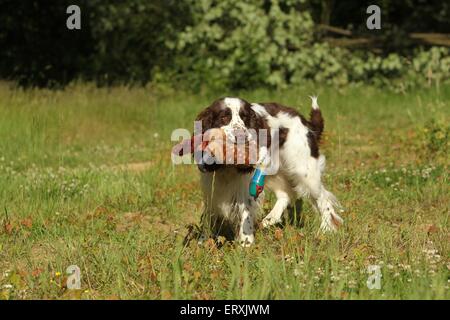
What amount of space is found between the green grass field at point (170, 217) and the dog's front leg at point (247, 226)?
8 cm

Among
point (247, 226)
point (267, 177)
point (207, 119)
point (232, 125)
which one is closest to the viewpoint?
point (232, 125)

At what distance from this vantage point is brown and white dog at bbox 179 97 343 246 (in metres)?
4.76

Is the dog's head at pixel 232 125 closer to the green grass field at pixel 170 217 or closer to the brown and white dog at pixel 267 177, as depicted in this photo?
the brown and white dog at pixel 267 177

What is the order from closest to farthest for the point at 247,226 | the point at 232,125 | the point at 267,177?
the point at 232,125 < the point at 247,226 < the point at 267,177

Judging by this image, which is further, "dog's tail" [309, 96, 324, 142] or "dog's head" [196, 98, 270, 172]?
"dog's tail" [309, 96, 324, 142]

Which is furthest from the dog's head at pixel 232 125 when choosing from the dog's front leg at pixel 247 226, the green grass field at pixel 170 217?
the green grass field at pixel 170 217

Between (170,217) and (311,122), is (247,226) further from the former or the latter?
(311,122)

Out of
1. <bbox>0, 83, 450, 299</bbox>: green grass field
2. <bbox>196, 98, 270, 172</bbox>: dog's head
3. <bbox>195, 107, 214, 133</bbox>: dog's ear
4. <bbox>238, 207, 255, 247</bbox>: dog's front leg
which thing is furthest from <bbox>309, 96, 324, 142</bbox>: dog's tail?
<bbox>195, 107, 214, 133</bbox>: dog's ear

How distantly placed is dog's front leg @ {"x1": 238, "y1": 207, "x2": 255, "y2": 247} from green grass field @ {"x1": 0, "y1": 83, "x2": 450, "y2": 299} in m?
0.08

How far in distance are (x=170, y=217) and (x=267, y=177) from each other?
832 millimetres

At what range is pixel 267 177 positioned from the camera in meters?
5.77

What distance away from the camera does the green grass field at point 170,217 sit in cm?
379

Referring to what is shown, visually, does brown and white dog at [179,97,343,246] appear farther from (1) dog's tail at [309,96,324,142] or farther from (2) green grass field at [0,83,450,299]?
(2) green grass field at [0,83,450,299]

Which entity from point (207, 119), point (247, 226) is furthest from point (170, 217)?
point (207, 119)
